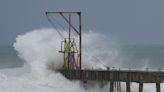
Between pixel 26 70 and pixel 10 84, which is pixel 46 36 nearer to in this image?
pixel 26 70

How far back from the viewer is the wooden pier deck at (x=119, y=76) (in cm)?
5019

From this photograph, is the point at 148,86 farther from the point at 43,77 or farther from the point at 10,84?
the point at 10,84

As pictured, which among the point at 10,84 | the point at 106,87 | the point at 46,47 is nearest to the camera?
the point at 10,84

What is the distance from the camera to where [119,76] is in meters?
51.4

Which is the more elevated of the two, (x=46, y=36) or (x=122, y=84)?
(x=46, y=36)

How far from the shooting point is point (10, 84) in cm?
5100

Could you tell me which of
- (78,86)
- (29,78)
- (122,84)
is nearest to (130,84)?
(122,84)

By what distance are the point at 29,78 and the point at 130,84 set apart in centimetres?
847

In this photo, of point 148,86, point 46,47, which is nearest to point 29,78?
point 46,47

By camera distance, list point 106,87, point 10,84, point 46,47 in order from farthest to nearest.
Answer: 1. point 46,47
2. point 106,87
3. point 10,84

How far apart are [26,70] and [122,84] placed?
32.1ft

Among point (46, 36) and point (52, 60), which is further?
point (46, 36)

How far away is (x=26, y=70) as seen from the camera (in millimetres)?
60719

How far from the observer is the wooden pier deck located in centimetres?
A: 5019
